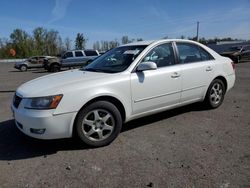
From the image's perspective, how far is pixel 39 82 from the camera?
14.8ft

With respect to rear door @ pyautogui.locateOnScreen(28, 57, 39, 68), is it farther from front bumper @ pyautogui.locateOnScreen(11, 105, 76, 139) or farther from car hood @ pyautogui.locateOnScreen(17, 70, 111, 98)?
front bumper @ pyautogui.locateOnScreen(11, 105, 76, 139)

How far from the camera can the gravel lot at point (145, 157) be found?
10.3 ft

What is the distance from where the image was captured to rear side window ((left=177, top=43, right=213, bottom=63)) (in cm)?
533

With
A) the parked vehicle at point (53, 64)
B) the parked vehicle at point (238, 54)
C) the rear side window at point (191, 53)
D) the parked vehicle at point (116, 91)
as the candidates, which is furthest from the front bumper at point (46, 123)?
the parked vehicle at point (238, 54)

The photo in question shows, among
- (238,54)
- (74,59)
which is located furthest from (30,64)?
(238,54)

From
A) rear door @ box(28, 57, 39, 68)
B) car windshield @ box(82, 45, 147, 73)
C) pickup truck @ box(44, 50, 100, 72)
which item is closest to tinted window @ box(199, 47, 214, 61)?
car windshield @ box(82, 45, 147, 73)

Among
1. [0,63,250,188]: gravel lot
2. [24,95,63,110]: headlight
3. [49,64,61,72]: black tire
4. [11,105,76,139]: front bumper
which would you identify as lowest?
[0,63,250,188]: gravel lot

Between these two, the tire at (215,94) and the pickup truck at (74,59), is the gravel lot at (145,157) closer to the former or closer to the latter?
the tire at (215,94)

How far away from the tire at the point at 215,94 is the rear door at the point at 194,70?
20cm

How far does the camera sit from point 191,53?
5555 mm

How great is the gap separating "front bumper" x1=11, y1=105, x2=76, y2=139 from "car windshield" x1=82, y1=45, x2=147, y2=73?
4.10 ft

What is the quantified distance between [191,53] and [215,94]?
116 cm

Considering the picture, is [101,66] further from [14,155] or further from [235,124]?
[235,124]

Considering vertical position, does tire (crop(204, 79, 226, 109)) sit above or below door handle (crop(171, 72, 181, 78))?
below
